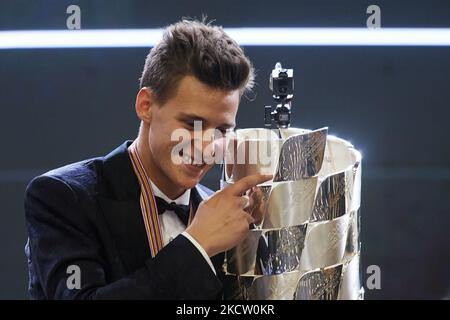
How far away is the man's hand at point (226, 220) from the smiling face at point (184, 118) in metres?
0.15

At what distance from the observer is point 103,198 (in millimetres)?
1515

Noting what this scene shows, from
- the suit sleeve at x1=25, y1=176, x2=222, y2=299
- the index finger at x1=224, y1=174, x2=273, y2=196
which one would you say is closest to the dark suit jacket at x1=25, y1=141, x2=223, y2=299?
the suit sleeve at x1=25, y1=176, x2=222, y2=299

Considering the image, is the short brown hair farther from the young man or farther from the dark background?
the dark background

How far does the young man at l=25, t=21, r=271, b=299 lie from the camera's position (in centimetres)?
134

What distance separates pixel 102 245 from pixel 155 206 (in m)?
0.14

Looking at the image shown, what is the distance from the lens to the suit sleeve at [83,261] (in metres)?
1.33

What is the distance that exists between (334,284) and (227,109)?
0.40 metres

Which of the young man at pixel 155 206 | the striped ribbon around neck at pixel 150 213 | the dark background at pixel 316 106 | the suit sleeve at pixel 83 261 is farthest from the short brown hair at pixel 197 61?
the dark background at pixel 316 106

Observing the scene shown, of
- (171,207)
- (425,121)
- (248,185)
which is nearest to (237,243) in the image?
(248,185)

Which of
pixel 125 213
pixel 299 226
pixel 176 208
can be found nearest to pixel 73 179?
pixel 125 213

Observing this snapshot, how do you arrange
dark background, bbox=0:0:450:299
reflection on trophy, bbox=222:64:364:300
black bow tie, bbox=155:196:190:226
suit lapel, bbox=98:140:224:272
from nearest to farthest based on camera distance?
reflection on trophy, bbox=222:64:364:300 < suit lapel, bbox=98:140:224:272 < black bow tie, bbox=155:196:190:226 < dark background, bbox=0:0:450:299

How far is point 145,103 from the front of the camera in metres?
1.60

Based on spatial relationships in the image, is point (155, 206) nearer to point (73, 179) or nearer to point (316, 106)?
point (73, 179)

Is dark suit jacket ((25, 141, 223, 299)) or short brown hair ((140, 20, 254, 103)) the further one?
short brown hair ((140, 20, 254, 103))
